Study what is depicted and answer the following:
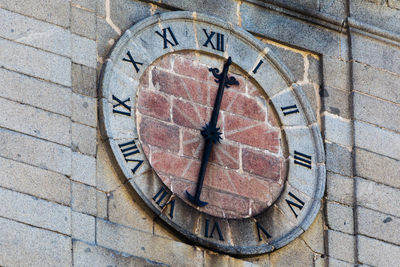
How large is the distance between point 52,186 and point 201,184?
159 cm

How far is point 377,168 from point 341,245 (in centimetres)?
97

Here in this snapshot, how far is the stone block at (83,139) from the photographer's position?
13.0 metres

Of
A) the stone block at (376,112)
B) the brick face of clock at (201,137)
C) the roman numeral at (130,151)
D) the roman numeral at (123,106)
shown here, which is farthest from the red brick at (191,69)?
the stone block at (376,112)

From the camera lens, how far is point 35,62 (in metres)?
13.0

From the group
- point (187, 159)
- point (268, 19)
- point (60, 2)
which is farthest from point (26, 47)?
point (268, 19)

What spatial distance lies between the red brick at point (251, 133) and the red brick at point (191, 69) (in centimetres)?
46

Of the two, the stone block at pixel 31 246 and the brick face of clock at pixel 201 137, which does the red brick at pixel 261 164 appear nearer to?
the brick face of clock at pixel 201 137

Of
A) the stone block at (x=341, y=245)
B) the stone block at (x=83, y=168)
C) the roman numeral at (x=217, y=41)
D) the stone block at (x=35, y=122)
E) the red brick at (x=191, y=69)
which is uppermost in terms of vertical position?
the roman numeral at (x=217, y=41)

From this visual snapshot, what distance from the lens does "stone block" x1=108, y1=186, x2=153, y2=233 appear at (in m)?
13.0

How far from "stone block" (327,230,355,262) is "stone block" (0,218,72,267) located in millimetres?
2814

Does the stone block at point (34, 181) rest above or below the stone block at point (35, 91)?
below

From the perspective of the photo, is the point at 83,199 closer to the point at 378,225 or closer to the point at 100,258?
the point at 100,258

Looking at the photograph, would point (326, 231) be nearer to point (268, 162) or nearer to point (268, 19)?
point (268, 162)

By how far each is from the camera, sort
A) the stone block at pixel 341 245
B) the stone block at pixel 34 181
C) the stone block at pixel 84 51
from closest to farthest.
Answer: the stone block at pixel 34 181 < the stone block at pixel 84 51 < the stone block at pixel 341 245
